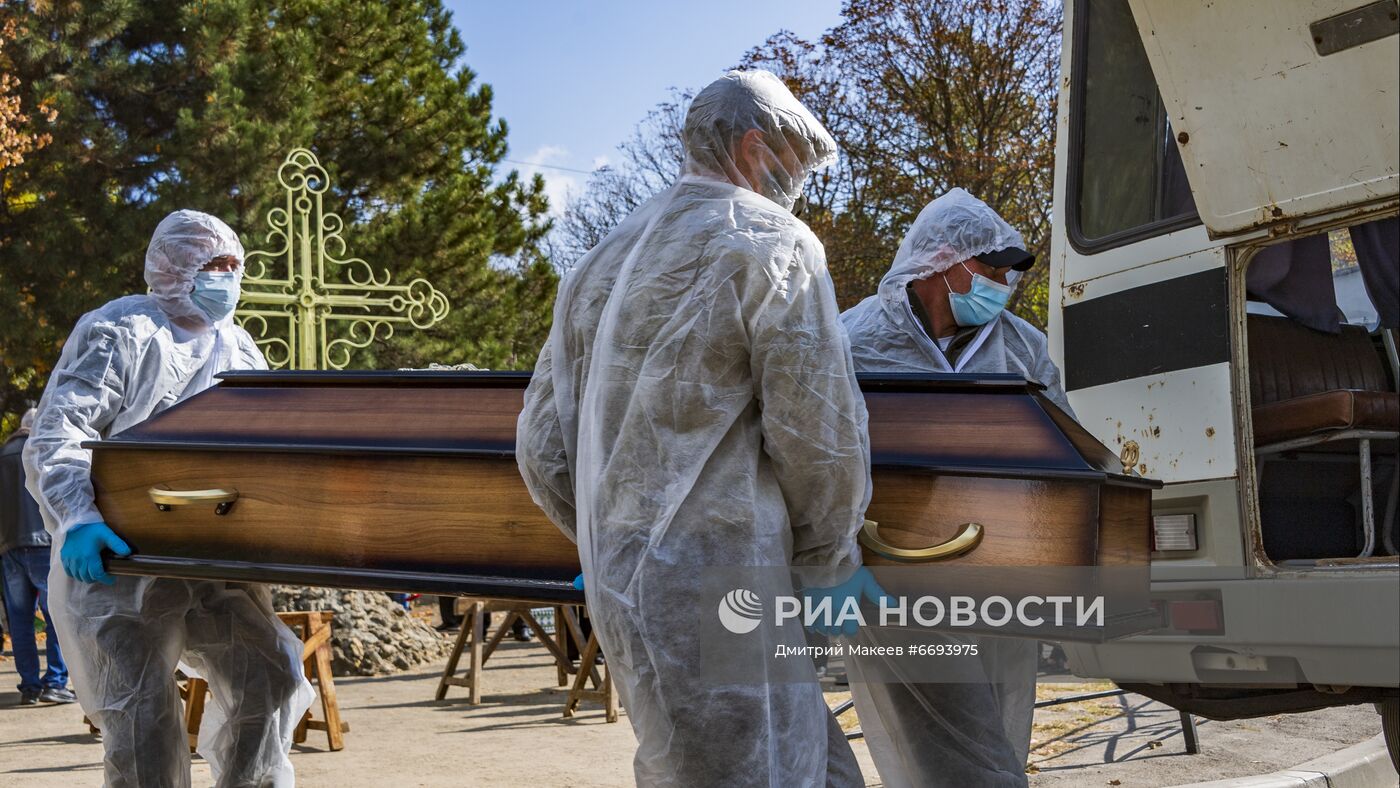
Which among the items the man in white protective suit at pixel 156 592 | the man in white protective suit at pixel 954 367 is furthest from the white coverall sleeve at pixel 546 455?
the man in white protective suit at pixel 156 592

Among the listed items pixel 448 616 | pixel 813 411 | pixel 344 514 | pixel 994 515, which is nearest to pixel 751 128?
pixel 813 411

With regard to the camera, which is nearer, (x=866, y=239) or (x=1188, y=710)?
(x=1188, y=710)

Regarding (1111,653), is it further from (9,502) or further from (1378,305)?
(9,502)

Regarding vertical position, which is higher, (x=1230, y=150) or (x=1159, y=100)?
(x=1159, y=100)

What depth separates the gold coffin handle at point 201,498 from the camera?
3.60 meters

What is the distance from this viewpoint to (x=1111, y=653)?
4.37 meters

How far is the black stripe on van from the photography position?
4148 mm

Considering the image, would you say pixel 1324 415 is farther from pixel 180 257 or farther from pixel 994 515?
pixel 180 257

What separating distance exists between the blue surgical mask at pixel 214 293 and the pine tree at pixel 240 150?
9547mm

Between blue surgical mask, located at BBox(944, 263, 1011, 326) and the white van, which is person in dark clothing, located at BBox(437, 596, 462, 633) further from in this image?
blue surgical mask, located at BBox(944, 263, 1011, 326)

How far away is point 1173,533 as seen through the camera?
13.8 feet

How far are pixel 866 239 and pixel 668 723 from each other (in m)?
12.7

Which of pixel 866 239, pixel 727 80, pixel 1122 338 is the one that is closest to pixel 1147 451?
pixel 1122 338

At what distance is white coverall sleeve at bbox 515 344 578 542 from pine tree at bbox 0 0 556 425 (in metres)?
11.2
